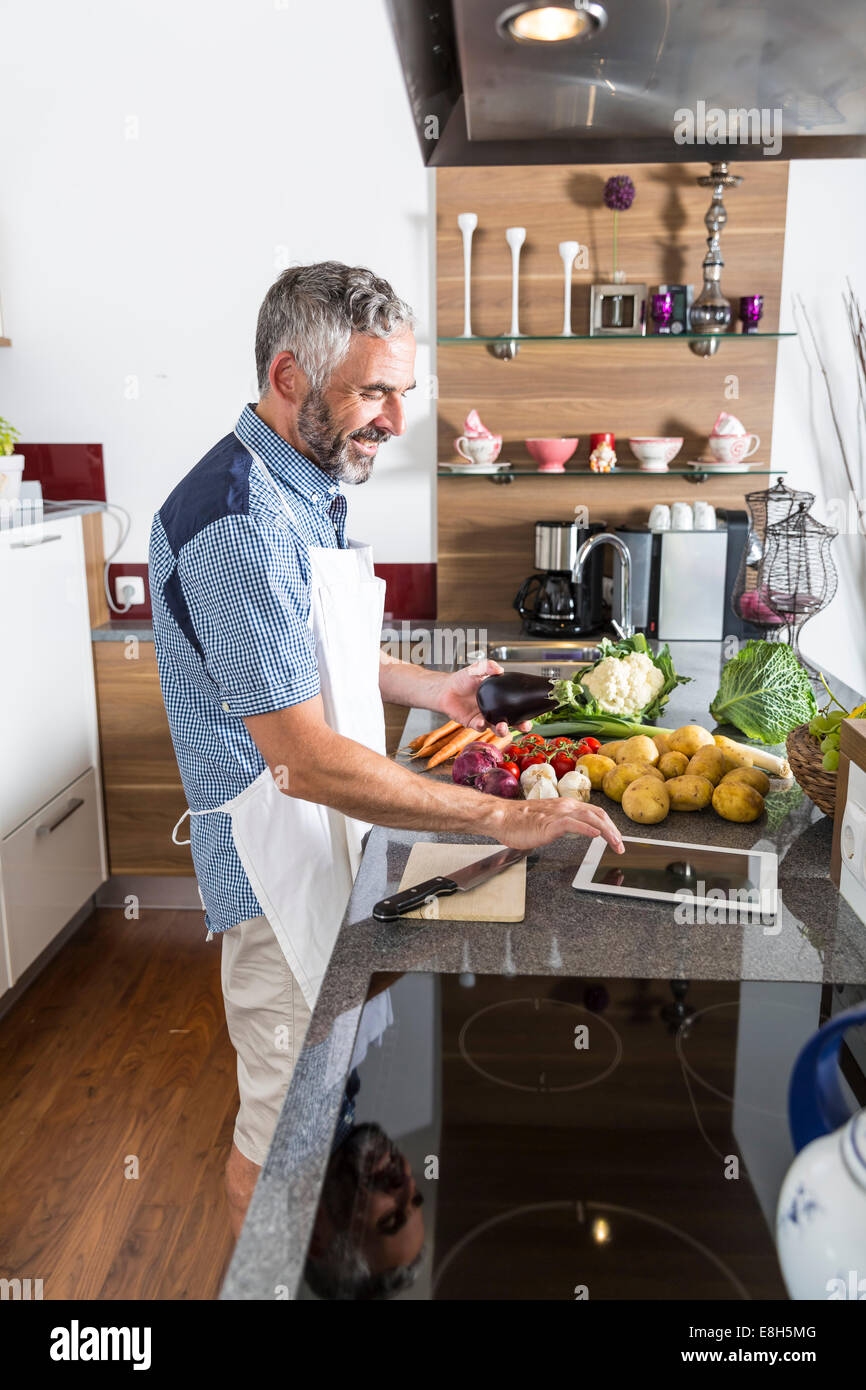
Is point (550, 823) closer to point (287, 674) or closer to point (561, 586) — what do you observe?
point (287, 674)

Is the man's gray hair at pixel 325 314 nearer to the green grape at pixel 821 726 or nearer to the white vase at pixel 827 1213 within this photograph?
the green grape at pixel 821 726

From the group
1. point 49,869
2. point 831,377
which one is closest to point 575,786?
point 49,869

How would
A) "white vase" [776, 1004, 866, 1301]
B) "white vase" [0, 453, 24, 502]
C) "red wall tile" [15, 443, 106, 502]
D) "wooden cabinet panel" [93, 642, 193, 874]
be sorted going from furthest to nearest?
"red wall tile" [15, 443, 106, 502] → "wooden cabinet panel" [93, 642, 193, 874] → "white vase" [0, 453, 24, 502] → "white vase" [776, 1004, 866, 1301]

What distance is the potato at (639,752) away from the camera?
1448 mm

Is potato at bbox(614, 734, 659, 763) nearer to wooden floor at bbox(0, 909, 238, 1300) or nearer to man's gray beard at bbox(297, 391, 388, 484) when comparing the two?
man's gray beard at bbox(297, 391, 388, 484)

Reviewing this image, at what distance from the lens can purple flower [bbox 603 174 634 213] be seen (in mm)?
2744

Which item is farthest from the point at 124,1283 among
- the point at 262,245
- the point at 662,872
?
the point at 262,245

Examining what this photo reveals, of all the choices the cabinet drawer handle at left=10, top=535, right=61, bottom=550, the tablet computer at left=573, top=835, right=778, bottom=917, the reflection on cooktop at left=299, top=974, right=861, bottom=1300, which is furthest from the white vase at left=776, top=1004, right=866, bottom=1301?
the cabinet drawer handle at left=10, top=535, right=61, bottom=550

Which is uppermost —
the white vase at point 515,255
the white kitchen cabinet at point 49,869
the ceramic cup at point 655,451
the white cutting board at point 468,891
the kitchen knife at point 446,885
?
the white vase at point 515,255

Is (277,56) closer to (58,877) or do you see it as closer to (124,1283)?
(58,877)

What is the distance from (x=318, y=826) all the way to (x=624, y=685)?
633 millimetres

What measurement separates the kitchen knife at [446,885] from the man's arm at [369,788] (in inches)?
1.9

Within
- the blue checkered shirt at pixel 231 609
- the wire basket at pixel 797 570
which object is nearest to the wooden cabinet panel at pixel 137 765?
the blue checkered shirt at pixel 231 609

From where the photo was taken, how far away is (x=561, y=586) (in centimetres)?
272
